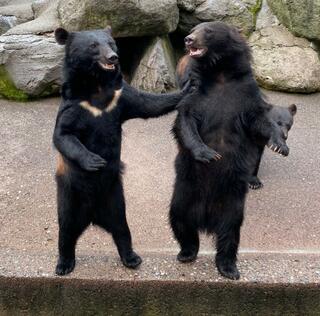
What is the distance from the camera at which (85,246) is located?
502 centimetres

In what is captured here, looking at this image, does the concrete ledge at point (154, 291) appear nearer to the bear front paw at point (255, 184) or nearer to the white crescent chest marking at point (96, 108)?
the white crescent chest marking at point (96, 108)

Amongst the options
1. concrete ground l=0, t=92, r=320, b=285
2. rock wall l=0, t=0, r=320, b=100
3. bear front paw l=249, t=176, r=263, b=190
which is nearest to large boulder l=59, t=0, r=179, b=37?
rock wall l=0, t=0, r=320, b=100

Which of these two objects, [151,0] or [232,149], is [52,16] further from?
[232,149]

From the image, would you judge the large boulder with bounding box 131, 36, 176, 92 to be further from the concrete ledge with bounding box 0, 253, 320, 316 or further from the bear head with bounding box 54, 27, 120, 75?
the bear head with bounding box 54, 27, 120, 75

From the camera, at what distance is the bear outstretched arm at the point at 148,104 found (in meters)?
3.83

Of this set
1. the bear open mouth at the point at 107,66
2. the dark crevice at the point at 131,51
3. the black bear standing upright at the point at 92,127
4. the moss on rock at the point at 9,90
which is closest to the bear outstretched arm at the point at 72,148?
the black bear standing upright at the point at 92,127

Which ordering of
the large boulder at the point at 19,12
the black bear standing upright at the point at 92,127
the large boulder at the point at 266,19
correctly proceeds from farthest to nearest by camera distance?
the large boulder at the point at 19,12
the large boulder at the point at 266,19
the black bear standing upright at the point at 92,127

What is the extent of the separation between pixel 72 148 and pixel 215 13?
223 inches

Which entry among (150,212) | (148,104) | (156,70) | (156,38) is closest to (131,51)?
(156,38)

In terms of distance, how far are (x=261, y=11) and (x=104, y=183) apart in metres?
5.94

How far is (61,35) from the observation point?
375 cm

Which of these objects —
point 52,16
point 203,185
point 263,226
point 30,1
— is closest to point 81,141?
point 203,185

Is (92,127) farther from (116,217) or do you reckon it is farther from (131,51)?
(131,51)

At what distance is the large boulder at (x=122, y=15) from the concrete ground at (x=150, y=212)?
4.02 ft
